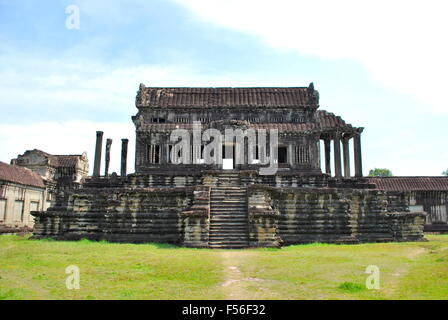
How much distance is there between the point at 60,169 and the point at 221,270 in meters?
35.7

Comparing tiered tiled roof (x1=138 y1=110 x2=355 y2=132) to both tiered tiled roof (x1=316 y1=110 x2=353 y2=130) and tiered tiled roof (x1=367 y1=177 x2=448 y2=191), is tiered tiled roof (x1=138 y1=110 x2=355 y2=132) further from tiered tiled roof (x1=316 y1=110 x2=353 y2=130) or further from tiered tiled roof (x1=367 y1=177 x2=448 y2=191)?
tiered tiled roof (x1=367 y1=177 x2=448 y2=191)

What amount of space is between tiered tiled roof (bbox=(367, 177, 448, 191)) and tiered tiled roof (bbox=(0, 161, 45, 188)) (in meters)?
31.2

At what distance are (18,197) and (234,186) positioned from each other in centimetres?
2126

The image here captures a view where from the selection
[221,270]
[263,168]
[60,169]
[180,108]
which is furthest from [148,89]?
[221,270]

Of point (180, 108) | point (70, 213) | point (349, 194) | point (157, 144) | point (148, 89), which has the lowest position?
point (70, 213)

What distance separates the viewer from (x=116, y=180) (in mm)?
23391

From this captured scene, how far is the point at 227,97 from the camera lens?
91.8ft

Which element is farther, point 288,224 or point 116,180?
point 116,180

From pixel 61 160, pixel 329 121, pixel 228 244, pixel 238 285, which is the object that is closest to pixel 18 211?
pixel 61 160

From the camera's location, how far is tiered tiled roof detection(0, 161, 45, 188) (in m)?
30.3

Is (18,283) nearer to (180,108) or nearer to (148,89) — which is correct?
(180,108)

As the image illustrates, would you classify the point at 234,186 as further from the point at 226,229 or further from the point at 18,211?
the point at 18,211

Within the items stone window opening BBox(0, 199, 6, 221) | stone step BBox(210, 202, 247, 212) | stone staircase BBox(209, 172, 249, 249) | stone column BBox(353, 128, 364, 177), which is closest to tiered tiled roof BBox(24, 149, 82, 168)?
stone window opening BBox(0, 199, 6, 221)

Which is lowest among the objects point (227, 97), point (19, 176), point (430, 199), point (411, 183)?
point (430, 199)
